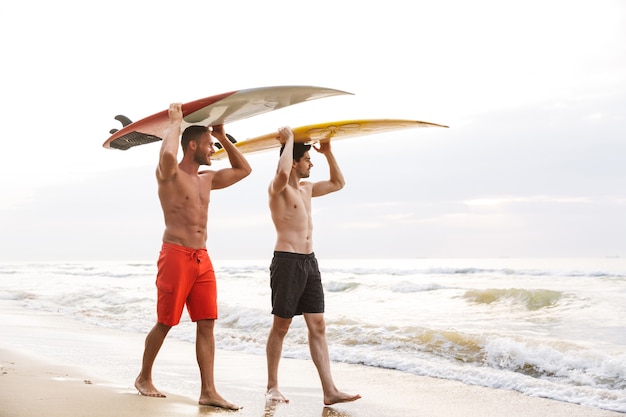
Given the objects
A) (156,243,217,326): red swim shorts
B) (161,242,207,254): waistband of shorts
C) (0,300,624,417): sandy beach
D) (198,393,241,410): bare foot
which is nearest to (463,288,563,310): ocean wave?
(0,300,624,417): sandy beach

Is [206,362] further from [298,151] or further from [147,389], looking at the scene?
[298,151]

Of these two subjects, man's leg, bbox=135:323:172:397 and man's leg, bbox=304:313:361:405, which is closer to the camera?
man's leg, bbox=135:323:172:397

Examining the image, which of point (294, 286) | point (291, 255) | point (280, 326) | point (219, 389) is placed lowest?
point (219, 389)

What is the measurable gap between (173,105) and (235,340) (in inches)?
182

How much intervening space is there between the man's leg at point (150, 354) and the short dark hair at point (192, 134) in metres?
1.15

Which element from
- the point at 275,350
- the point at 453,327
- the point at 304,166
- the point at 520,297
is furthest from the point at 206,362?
the point at 520,297

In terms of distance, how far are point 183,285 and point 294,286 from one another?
0.80 metres

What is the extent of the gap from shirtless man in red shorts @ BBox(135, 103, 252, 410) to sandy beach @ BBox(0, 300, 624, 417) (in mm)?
314

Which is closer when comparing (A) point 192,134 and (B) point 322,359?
(A) point 192,134

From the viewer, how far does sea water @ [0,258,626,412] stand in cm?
559

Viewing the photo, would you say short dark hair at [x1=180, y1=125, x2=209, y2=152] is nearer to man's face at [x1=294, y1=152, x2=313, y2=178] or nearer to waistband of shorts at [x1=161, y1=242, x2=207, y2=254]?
waistband of shorts at [x1=161, y1=242, x2=207, y2=254]

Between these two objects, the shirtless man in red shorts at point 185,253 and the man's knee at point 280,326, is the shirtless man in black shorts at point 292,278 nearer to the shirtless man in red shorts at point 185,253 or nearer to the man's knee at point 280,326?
the man's knee at point 280,326

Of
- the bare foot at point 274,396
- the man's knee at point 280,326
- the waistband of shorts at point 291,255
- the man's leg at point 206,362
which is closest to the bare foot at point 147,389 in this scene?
the man's leg at point 206,362

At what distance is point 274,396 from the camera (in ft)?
14.0
